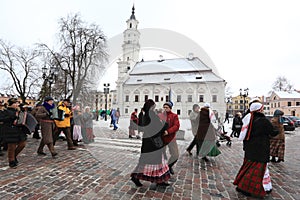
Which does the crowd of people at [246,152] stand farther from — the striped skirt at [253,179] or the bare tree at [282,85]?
the bare tree at [282,85]

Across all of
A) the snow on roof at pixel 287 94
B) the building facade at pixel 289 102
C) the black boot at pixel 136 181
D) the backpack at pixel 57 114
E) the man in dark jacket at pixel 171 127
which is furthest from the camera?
the snow on roof at pixel 287 94

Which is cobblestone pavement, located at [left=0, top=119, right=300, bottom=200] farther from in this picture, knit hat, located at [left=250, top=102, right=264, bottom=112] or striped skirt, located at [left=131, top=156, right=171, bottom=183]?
knit hat, located at [left=250, top=102, right=264, bottom=112]

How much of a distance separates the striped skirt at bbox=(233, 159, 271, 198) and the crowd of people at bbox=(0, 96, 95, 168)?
482cm

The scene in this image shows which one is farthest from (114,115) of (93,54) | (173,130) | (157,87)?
(173,130)

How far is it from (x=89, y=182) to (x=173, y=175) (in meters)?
1.77

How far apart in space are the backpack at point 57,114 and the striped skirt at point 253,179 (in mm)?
5339

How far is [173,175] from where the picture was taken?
3.95 m

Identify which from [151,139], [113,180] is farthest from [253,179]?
[113,180]

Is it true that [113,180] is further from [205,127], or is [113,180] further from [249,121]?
[205,127]

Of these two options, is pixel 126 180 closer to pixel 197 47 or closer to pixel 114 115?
pixel 197 47

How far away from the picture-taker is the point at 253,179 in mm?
3023

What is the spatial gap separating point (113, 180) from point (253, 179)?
2.58 metres

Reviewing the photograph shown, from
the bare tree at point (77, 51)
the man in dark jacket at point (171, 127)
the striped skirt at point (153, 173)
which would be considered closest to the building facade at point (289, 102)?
the bare tree at point (77, 51)

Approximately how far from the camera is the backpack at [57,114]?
222 inches
